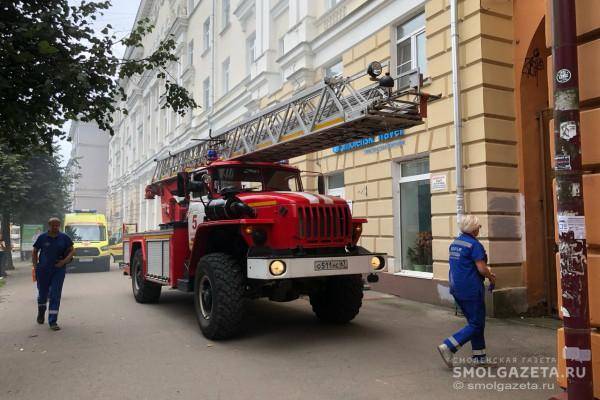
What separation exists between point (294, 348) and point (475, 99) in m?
5.21

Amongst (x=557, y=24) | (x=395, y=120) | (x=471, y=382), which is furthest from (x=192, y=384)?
(x=557, y=24)

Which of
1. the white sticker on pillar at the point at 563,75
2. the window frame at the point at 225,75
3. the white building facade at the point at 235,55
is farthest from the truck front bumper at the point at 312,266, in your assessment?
the window frame at the point at 225,75

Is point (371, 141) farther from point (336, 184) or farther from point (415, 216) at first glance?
point (336, 184)

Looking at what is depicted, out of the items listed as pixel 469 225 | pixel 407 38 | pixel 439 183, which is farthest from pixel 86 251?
pixel 469 225

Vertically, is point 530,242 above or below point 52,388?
above

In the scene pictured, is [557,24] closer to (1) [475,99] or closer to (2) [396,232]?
(1) [475,99]

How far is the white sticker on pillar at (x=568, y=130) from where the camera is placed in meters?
3.48

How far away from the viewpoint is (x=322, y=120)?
21.9 feet

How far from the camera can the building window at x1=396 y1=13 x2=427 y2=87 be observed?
9.80m

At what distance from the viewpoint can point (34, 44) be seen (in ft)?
18.9

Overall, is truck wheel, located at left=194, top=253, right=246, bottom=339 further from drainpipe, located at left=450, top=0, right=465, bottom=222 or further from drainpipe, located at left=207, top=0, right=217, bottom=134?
drainpipe, located at left=207, top=0, right=217, bottom=134

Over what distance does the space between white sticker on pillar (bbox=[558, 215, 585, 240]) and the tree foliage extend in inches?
209

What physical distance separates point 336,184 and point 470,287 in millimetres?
7999

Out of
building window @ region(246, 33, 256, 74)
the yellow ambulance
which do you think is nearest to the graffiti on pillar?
building window @ region(246, 33, 256, 74)
